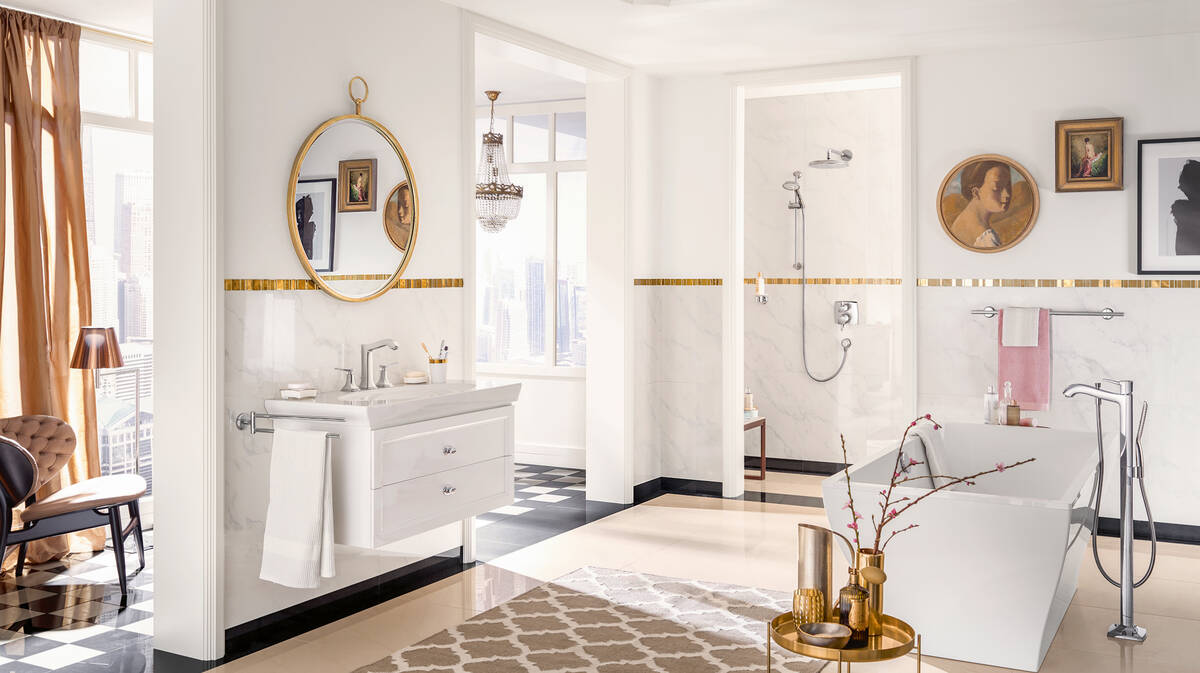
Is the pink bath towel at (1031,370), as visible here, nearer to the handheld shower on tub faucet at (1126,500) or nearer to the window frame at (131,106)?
the handheld shower on tub faucet at (1126,500)

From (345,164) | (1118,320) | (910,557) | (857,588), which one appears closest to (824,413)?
(1118,320)

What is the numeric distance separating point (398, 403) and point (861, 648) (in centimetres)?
195

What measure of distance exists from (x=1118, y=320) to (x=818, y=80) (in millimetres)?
2212

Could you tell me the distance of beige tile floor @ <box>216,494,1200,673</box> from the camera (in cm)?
364

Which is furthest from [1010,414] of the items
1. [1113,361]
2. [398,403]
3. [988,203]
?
[398,403]

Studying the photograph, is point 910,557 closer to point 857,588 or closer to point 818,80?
point 857,588

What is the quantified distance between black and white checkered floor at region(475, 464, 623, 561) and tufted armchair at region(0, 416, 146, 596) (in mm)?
1663

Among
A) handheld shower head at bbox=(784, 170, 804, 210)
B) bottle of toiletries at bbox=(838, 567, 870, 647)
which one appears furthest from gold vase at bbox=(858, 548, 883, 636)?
handheld shower head at bbox=(784, 170, 804, 210)

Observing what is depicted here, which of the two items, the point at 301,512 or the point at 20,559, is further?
the point at 20,559

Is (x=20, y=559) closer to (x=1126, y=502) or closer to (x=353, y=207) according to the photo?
(x=353, y=207)

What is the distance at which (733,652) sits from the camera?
3.70 metres

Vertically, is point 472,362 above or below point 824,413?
above

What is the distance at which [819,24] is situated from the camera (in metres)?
5.09

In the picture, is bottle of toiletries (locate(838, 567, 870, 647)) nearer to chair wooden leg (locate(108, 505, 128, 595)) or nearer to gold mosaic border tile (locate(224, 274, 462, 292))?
gold mosaic border tile (locate(224, 274, 462, 292))
